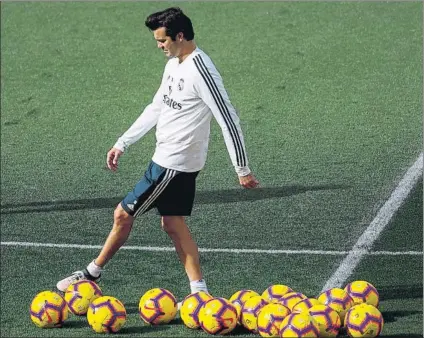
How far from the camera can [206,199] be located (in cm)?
1285

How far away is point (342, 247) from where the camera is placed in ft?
37.0

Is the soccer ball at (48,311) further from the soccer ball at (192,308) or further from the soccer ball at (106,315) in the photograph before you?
the soccer ball at (192,308)

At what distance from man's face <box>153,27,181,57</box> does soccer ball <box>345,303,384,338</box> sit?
223 centimetres

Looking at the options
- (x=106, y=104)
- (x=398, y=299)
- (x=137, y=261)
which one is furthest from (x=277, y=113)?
(x=398, y=299)

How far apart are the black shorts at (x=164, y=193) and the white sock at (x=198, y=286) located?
0.51 metres

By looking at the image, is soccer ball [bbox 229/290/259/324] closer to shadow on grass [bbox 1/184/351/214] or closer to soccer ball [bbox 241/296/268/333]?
soccer ball [bbox 241/296/268/333]

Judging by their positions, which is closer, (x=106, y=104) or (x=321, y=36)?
(x=106, y=104)

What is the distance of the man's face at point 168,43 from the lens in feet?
31.2

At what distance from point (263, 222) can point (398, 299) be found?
241cm

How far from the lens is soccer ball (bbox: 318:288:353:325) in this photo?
9.24 m

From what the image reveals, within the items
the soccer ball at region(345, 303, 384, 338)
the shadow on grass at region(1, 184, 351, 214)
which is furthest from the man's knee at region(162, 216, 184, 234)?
the shadow on grass at region(1, 184, 351, 214)

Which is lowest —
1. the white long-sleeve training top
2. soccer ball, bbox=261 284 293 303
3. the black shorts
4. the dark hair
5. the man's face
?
soccer ball, bbox=261 284 293 303

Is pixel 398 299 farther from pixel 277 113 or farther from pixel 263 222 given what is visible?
pixel 277 113

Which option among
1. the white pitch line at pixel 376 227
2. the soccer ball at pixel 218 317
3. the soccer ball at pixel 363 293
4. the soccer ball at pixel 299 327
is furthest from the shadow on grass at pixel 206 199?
the soccer ball at pixel 299 327
